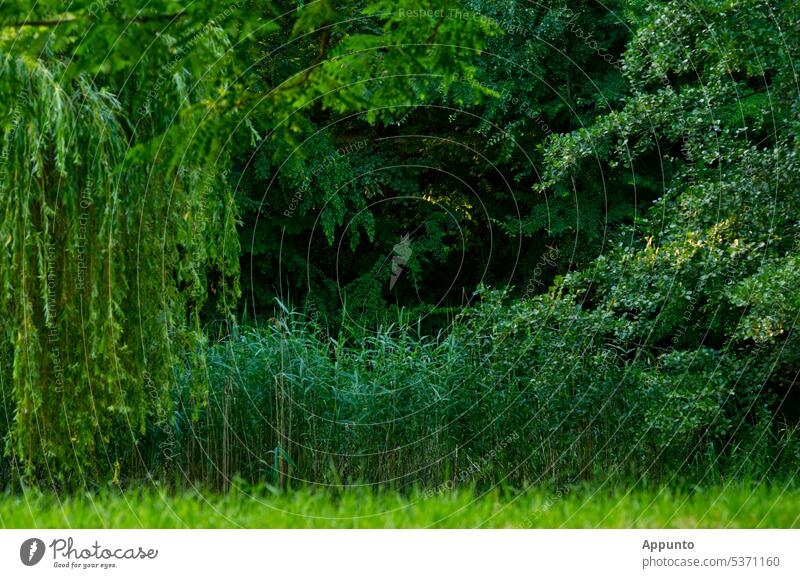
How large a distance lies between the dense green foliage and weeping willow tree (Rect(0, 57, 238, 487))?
0.02m

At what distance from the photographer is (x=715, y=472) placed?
19.9 ft

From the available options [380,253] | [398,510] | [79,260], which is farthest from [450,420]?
[79,260]

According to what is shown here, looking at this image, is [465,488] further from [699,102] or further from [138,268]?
[699,102]

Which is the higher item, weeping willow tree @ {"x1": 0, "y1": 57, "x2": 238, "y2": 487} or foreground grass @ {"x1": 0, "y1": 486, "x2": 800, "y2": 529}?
weeping willow tree @ {"x1": 0, "y1": 57, "x2": 238, "y2": 487}

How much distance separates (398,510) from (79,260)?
7.12 feet

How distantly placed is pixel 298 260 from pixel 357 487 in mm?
3281

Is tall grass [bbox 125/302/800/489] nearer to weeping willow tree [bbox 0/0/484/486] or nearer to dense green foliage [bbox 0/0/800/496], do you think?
dense green foliage [bbox 0/0/800/496]

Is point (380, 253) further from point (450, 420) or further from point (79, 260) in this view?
point (79, 260)

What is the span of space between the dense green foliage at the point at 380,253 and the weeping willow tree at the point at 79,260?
0.05ft

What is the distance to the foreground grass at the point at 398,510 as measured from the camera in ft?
14.7

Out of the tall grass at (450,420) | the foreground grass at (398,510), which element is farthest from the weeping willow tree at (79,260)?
the tall grass at (450,420)

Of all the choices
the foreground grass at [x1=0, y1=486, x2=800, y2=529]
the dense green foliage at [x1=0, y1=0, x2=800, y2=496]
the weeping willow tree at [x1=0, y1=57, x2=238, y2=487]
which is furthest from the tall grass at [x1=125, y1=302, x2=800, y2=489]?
the weeping willow tree at [x1=0, y1=57, x2=238, y2=487]

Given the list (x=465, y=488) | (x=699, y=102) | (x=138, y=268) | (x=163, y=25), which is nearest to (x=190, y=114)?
(x=163, y=25)

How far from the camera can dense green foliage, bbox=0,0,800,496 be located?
448 cm
